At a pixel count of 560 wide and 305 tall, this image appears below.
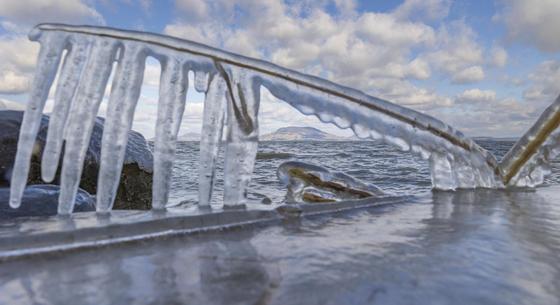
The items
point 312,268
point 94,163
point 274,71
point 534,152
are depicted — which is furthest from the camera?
point 94,163

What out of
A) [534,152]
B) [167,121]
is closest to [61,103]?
[167,121]

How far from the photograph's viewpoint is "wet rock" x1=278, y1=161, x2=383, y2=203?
9.73ft

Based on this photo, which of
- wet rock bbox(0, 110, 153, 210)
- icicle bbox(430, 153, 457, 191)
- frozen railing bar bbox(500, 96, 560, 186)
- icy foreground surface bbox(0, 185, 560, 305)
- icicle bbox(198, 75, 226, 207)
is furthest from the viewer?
wet rock bbox(0, 110, 153, 210)

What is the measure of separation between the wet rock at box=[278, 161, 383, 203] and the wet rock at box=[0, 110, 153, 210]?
11.8 ft

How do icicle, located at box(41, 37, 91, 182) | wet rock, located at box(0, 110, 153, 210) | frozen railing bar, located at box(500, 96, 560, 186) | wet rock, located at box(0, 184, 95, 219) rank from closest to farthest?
icicle, located at box(41, 37, 91, 182) < wet rock, located at box(0, 184, 95, 219) < frozen railing bar, located at box(500, 96, 560, 186) < wet rock, located at box(0, 110, 153, 210)

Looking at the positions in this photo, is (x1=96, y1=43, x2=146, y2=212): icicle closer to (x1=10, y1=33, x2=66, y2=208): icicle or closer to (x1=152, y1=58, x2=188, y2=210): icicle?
(x1=152, y1=58, x2=188, y2=210): icicle

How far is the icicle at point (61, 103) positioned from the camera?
75.0 inches

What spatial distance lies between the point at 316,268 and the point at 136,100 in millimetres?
1226

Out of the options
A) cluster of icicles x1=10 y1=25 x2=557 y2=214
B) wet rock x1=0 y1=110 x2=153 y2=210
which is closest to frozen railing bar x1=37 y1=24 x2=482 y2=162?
cluster of icicles x1=10 y1=25 x2=557 y2=214

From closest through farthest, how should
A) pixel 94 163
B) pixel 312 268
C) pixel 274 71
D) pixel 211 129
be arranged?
pixel 312 268, pixel 211 129, pixel 274 71, pixel 94 163

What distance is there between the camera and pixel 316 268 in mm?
1293

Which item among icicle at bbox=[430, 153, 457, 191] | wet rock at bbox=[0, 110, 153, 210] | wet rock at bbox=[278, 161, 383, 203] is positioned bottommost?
wet rock at bbox=[0, 110, 153, 210]

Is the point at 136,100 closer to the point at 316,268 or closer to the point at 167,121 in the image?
the point at 167,121

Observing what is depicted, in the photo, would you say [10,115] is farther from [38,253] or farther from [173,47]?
[38,253]
